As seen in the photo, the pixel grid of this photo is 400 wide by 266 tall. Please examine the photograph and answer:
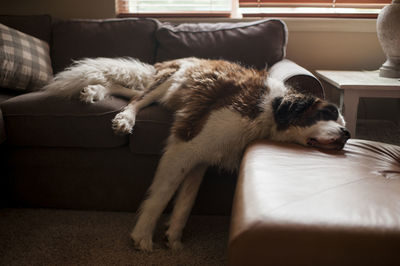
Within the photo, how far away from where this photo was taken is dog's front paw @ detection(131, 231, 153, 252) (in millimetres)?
1451

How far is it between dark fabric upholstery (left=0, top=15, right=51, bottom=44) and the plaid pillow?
24 cm

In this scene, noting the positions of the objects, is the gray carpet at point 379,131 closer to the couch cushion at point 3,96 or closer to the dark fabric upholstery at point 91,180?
the dark fabric upholstery at point 91,180

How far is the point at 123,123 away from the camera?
1.56 m

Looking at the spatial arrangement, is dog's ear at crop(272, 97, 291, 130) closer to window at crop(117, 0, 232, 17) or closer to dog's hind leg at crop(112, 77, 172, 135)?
dog's hind leg at crop(112, 77, 172, 135)

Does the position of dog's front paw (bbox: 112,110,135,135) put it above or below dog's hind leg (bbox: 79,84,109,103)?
below

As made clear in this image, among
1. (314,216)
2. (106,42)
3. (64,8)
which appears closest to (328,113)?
(314,216)

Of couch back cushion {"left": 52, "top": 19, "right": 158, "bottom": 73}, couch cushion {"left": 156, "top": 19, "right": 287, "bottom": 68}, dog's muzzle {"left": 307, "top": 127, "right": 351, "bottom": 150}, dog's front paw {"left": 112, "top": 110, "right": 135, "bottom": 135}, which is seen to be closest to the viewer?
dog's muzzle {"left": 307, "top": 127, "right": 351, "bottom": 150}

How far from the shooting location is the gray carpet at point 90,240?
55.5 inches

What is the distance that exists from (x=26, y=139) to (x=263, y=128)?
108cm

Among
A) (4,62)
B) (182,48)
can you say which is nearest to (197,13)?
(182,48)

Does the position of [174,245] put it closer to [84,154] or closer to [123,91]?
[84,154]

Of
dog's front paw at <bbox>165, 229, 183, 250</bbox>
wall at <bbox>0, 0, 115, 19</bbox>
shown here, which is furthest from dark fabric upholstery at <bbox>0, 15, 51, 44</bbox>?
dog's front paw at <bbox>165, 229, 183, 250</bbox>

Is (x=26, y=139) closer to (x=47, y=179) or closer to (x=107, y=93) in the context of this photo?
(x=47, y=179)

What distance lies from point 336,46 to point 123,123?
1.82 meters
